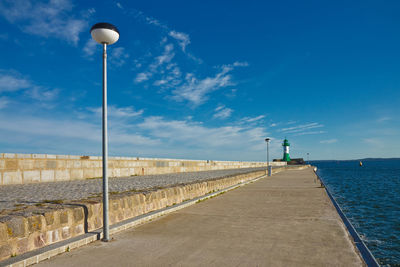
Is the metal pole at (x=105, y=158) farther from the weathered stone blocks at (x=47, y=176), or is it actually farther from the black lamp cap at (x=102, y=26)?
the weathered stone blocks at (x=47, y=176)

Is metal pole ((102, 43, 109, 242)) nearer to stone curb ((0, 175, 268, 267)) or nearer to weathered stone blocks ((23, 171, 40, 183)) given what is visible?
stone curb ((0, 175, 268, 267))

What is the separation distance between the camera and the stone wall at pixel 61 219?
12.7ft

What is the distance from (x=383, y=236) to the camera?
9.12m

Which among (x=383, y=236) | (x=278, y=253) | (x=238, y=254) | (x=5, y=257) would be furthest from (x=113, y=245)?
(x=383, y=236)

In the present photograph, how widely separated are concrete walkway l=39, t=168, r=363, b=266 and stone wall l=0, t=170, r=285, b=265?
1.36 ft

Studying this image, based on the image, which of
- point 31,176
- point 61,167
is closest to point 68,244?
point 31,176

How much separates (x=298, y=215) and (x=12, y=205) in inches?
261

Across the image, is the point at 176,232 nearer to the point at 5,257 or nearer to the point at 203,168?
the point at 5,257

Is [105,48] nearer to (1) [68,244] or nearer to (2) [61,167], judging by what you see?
(1) [68,244]

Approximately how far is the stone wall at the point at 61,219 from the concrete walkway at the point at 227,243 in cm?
42

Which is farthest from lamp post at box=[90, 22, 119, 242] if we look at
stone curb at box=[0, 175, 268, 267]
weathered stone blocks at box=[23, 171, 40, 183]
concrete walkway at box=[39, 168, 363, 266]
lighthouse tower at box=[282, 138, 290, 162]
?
lighthouse tower at box=[282, 138, 290, 162]

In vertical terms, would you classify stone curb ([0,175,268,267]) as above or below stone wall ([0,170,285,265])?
below

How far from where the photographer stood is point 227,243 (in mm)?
4879

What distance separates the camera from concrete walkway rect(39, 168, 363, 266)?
13.2ft
